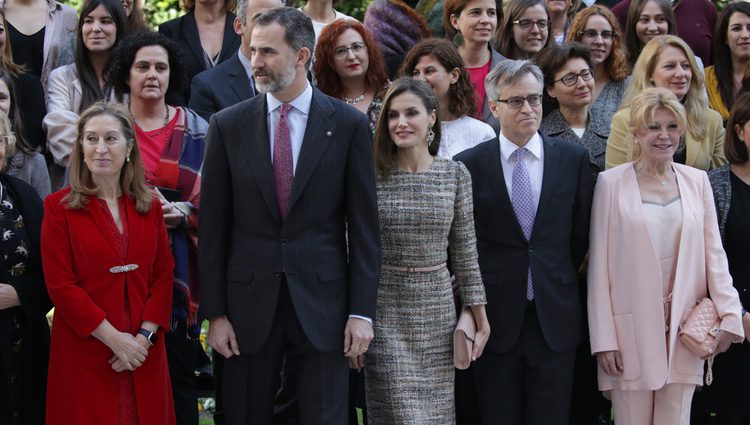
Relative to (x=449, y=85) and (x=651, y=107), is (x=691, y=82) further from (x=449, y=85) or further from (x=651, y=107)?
(x=449, y=85)

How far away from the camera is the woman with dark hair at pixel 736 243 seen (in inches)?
229

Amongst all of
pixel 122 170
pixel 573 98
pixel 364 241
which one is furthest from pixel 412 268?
pixel 573 98

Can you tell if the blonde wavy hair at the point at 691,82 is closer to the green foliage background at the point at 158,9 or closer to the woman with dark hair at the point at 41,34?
the woman with dark hair at the point at 41,34

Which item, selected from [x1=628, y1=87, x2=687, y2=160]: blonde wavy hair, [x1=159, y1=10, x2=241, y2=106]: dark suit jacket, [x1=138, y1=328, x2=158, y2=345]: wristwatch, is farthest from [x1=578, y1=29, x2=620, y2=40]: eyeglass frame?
[x1=138, y1=328, x2=158, y2=345]: wristwatch

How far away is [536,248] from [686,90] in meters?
1.68

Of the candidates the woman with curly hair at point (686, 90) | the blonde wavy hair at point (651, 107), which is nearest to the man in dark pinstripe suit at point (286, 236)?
the blonde wavy hair at point (651, 107)

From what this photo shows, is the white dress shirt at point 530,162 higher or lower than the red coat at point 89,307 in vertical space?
higher

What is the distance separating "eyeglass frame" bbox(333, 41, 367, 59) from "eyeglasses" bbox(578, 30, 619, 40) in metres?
1.53

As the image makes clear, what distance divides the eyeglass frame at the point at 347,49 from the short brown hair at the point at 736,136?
217 cm

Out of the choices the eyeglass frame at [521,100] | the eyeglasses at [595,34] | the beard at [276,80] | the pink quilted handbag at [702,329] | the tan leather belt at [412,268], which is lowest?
the pink quilted handbag at [702,329]

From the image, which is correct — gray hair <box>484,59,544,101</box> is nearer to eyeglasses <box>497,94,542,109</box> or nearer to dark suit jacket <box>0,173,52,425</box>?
eyeglasses <box>497,94,542,109</box>

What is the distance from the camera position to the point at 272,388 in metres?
4.92

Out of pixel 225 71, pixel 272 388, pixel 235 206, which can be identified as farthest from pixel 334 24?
pixel 272 388

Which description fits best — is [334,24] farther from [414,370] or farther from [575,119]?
[414,370]
